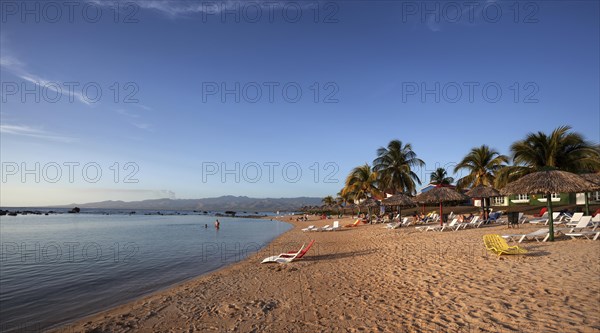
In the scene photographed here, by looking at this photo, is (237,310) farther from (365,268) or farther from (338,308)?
(365,268)

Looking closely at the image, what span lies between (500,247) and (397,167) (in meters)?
22.3

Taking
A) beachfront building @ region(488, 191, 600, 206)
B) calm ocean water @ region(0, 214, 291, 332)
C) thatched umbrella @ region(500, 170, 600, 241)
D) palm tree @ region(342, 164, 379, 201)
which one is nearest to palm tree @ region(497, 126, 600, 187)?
beachfront building @ region(488, 191, 600, 206)

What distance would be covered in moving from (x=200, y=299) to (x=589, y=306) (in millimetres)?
7837

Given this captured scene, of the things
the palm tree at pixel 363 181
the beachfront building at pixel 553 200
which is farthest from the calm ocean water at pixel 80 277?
the beachfront building at pixel 553 200

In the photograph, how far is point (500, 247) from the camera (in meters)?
9.08

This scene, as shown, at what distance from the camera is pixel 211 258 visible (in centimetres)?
1571

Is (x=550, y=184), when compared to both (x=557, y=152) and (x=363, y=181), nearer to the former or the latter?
(x=557, y=152)

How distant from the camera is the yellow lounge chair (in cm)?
878

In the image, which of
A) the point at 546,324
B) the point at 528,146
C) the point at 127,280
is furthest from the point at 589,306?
the point at 528,146

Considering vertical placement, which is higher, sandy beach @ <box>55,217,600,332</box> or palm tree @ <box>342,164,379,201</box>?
palm tree @ <box>342,164,379,201</box>

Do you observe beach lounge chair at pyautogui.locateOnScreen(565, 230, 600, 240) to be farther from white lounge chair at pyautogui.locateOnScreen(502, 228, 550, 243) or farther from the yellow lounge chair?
the yellow lounge chair

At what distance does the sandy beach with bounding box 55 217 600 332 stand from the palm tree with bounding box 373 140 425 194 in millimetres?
20016

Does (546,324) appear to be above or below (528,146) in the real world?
below

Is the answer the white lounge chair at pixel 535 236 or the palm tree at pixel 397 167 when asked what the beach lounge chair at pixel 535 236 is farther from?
the palm tree at pixel 397 167
